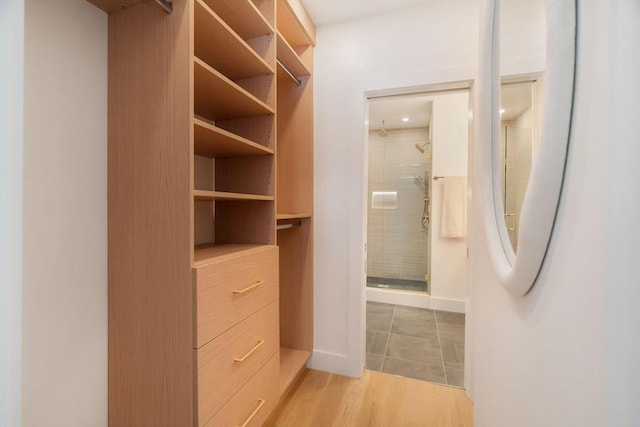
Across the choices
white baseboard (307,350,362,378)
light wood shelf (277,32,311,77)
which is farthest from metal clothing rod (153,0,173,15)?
white baseboard (307,350,362,378)

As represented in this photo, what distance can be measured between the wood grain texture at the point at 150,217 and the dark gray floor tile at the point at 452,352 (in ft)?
6.37

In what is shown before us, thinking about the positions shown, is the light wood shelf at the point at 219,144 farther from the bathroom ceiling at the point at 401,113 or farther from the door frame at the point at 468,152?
the bathroom ceiling at the point at 401,113

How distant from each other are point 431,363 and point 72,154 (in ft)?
8.08

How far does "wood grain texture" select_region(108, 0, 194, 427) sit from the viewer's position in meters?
0.87

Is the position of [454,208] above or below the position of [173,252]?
above

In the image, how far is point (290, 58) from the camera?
167cm

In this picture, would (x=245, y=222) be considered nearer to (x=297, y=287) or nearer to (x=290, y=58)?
(x=297, y=287)

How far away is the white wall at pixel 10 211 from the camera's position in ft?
1.90

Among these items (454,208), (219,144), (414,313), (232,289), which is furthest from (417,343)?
(219,144)

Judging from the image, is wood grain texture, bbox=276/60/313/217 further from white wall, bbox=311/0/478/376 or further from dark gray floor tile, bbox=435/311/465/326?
dark gray floor tile, bbox=435/311/465/326

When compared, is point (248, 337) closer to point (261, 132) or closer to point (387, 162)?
point (261, 132)

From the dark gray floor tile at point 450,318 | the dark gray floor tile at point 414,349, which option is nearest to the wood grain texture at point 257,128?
the dark gray floor tile at point 414,349

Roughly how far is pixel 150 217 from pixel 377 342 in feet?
6.92

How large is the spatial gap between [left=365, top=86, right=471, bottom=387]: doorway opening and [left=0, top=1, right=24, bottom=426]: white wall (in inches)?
65.8
